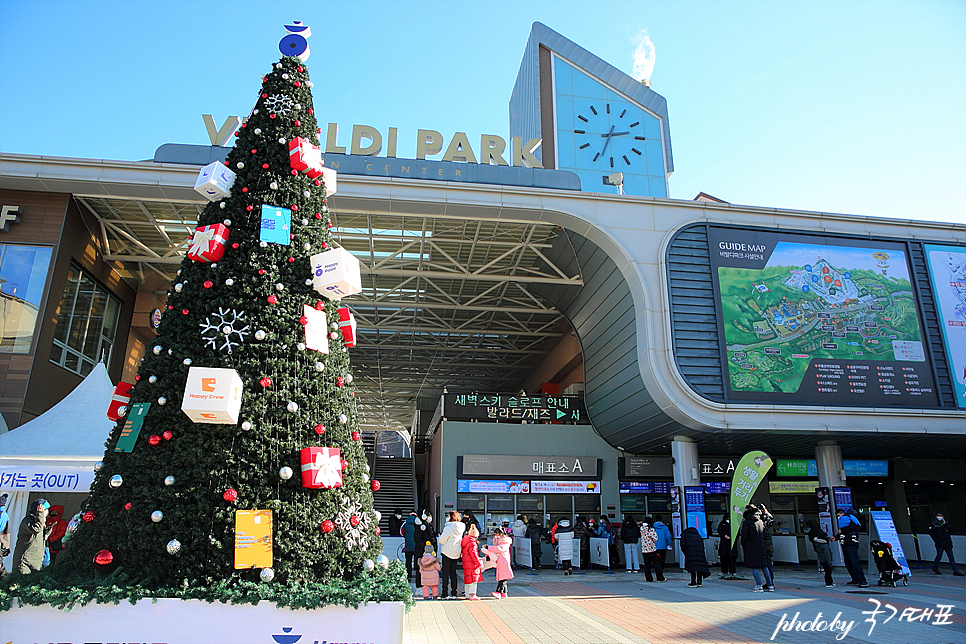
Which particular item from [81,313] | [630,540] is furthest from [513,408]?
A: [81,313]

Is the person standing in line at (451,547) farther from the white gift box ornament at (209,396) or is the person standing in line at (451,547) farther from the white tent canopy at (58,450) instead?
the white gift box ornament at (209,396)

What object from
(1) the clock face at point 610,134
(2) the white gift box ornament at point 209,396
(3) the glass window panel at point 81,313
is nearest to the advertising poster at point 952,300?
(1) the clock face at point 610,134

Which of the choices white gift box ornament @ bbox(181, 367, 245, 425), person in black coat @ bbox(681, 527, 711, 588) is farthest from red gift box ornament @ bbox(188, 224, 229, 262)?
person in black coat @ bbox(681, 527, 711, 588)

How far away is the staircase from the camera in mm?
23750

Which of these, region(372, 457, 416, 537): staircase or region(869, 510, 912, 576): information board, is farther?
region(372, 457, 416, 537): staircase

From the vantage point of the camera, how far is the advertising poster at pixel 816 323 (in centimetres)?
1562

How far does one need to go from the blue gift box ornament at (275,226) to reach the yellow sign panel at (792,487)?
19910 millimetres

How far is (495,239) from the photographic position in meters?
19.2

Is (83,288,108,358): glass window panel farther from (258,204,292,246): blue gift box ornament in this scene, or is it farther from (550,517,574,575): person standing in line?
(258,204,292,246): blue gift box ornament

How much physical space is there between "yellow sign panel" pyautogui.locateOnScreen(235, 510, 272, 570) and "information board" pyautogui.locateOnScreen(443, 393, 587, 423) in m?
14.8

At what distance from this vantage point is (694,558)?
12.2 meters

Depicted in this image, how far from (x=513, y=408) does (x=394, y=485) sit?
315 inches

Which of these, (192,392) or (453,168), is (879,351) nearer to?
(453,168)

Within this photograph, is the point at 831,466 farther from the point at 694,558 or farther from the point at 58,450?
the point at 58,450
